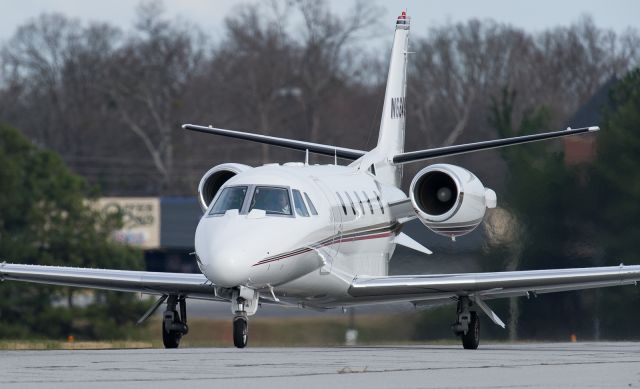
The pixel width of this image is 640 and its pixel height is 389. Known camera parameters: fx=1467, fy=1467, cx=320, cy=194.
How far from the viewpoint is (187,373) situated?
12812 mm

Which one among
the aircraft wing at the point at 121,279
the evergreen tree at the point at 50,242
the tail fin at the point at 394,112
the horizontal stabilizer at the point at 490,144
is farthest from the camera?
the evergreen tree at the point at 50,242

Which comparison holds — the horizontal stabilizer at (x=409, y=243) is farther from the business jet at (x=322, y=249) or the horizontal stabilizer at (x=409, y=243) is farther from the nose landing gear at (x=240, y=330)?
the nose landing gear at (x=240, y=330)

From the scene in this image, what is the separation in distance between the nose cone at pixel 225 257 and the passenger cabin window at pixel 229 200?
0.64 metres

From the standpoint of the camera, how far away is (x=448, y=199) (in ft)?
71.8

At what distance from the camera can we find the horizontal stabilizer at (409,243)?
24.0m

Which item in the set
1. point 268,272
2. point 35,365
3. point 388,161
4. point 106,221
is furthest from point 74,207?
point 35,365

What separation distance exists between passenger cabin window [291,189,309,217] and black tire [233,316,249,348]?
76.4 inches

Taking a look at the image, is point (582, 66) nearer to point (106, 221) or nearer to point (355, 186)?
point (106, 221)

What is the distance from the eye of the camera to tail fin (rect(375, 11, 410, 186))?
2481 cm

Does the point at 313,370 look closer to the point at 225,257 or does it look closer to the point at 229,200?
the point at 225,257

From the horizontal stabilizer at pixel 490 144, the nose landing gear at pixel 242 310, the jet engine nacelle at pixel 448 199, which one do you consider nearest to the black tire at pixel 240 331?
the nose landing gear at pixel 242 310

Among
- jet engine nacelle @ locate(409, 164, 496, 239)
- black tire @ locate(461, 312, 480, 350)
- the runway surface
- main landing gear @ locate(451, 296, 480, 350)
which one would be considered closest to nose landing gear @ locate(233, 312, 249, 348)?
the runway surface

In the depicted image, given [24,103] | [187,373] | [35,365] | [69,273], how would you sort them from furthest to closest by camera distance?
[24,103]
[69,273]
[35,365]
[187,373]

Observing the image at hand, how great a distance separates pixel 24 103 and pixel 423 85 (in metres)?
26.2
